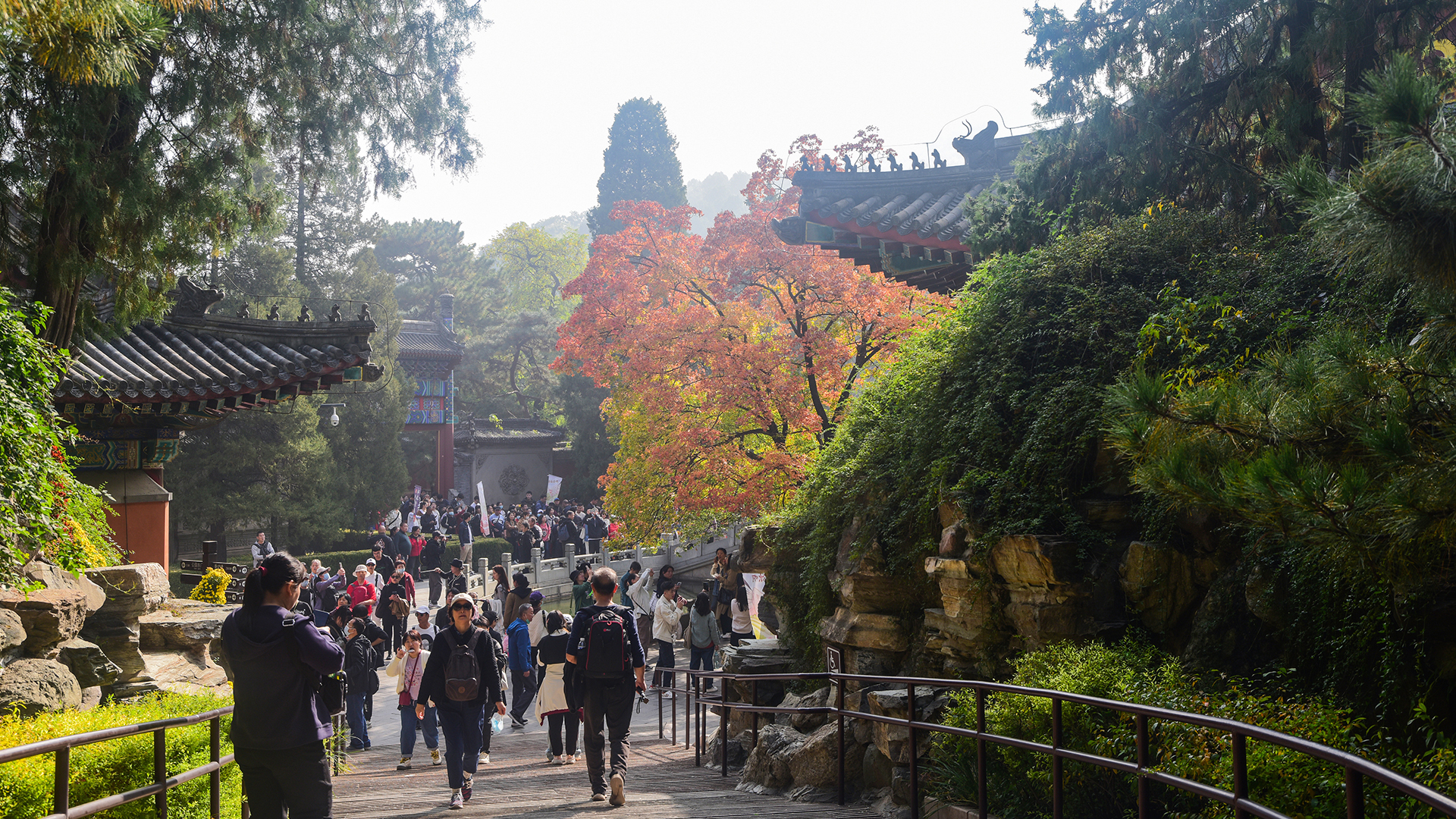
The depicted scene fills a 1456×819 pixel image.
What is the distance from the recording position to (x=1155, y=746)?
475 centimetres

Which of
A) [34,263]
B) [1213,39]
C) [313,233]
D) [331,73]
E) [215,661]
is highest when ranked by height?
[313,233]

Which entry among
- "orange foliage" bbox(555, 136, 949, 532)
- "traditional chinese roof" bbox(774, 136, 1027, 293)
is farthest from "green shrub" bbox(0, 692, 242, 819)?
"traditional chinese roof" bbox(774, 136, 1027, 293)

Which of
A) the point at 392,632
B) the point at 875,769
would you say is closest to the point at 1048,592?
the point at 875,769

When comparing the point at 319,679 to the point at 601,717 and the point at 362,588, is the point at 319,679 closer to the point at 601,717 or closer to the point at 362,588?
the point at 601,717

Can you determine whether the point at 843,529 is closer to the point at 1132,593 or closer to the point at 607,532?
the point at 1132,593

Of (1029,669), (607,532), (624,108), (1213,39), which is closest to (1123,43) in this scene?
(1213,39)

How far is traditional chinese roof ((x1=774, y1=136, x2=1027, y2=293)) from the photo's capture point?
13906mm

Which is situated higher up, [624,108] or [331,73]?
[624,108]

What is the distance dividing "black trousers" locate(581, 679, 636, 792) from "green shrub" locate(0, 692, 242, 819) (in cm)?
218

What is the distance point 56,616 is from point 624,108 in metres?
58.6

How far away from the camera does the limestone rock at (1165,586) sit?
19.9 ft

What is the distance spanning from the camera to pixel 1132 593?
6168 mm

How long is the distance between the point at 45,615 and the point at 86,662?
697 millimetres

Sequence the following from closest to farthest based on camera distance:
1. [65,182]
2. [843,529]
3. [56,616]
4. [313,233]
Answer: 1. [56,616]
2. [65,182]
3. [843,529]
4. [313,233]
